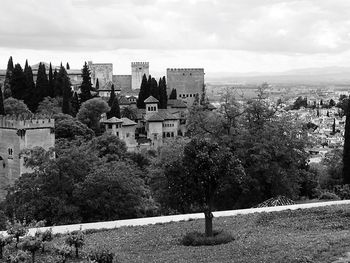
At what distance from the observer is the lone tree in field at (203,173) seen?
565 inches

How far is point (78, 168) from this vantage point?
1081 inches

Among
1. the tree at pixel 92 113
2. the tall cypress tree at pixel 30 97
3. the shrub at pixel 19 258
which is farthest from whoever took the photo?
the tall cypress tree at pixel 30 97

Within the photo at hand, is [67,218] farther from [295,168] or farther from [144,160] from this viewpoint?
[144,160]

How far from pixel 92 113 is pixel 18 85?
9165 mm

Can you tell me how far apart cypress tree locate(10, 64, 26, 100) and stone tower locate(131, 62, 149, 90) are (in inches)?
1530

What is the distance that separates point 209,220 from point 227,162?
1.61 m

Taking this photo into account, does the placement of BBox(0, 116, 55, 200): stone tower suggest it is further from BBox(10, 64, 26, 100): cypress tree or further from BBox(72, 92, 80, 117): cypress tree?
BBox(10, 64, 26, 100): cypress tree

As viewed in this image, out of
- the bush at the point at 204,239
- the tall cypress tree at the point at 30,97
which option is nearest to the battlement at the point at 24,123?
the tall cypress tree at the point at 30,97

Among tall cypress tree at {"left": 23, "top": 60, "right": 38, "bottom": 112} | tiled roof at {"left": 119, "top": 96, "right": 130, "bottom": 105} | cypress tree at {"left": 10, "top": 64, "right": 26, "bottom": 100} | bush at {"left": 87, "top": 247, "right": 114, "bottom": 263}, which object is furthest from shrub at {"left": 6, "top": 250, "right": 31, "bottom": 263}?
tiled roof at {"left": 119, "top": 96, "right": 130, "bottom": 105}

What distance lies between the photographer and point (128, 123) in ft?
200

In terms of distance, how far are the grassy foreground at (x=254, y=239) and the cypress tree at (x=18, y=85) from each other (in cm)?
4572

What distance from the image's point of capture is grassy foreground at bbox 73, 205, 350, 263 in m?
12.2

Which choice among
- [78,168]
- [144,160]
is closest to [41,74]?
[144,160]

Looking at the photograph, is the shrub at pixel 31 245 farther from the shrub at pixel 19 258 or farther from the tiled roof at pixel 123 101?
the tiled roof at pixel 123 101
